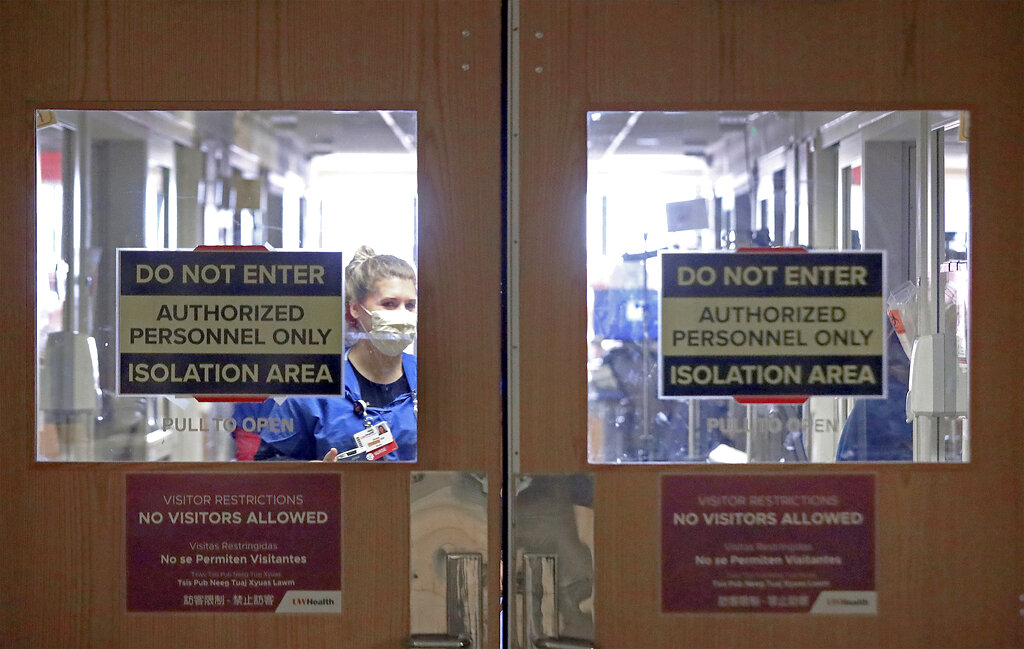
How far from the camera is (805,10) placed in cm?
159

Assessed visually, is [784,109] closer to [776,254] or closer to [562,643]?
[776,254]

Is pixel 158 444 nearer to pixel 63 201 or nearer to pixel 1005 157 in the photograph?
pixel 63 201

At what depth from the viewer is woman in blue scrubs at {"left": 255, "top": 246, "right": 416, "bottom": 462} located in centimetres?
156

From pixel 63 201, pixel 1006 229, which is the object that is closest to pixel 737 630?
pixel 1006 229

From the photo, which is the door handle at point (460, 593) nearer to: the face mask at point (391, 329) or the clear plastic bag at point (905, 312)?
the face mask at point (391, 329)

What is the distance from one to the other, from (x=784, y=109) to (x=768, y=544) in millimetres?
863

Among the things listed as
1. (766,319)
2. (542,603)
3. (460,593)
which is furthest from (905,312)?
(460,593)

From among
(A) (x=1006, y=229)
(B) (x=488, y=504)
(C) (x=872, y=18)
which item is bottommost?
(B) (x=488, y=504)

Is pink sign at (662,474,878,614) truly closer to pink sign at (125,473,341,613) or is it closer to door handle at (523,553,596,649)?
door handle at (523,553,596,649)

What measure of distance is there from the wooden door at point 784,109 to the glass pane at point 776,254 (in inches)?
1.3

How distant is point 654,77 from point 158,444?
4.00 ft

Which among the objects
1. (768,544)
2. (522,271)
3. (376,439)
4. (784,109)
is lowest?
(768,544)

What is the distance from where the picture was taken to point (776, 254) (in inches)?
61.4

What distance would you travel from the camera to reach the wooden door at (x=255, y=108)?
1.58 m
